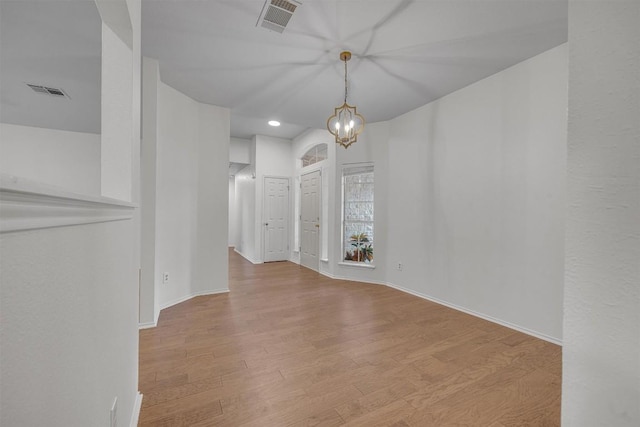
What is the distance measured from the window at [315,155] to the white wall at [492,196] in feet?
5.77

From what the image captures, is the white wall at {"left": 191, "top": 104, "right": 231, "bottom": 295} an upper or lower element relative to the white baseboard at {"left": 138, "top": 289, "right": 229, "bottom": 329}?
upper

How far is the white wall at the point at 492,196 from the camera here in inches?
99.9

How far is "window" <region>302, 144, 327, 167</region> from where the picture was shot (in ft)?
18.0

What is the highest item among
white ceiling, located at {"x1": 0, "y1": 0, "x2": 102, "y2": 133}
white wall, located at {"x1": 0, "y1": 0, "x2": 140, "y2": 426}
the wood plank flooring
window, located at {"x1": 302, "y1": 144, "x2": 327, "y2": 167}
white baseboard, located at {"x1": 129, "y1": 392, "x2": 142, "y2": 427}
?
white ceiling, located at {"x1": 0, "y1": 0, "x2": 102, "y2": 133}

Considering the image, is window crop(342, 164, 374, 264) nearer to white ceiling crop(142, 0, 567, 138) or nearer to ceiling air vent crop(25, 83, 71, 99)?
white ceiling crop(142, 0, 567, 138)

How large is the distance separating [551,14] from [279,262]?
Answer: 5735 mm

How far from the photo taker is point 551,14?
6.68 ft

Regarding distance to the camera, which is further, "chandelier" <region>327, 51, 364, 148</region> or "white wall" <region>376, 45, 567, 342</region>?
"chandelier" <region>327, 51, 364, 148</region>

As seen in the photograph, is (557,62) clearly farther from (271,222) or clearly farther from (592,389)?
(271,222)

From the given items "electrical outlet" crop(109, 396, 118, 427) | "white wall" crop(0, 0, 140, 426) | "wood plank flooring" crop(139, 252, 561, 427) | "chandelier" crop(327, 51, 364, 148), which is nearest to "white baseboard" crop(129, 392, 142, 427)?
"wood plank flooring" crop(139, 252, 561, 427)

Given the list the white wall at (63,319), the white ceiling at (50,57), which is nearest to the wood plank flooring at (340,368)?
the white wall at (63,319)

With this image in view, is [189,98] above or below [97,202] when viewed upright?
above

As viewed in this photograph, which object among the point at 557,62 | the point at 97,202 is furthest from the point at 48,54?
the point at 557,62

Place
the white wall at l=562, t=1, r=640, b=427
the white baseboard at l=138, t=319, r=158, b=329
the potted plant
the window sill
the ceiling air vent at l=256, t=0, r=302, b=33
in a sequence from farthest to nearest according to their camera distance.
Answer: the potted plant → the window sill → the white baseboard at l=138, t=319, r=158, b=329 → the ceiling air vent at l=256, t=0, r=302, b=33 → the white wall at l=562, t=1, r=640, b=427
